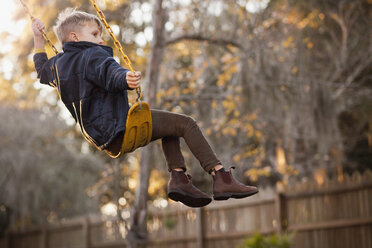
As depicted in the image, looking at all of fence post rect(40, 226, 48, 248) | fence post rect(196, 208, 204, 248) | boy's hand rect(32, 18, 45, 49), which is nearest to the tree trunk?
fence post rect(196, 208, 204, 248)

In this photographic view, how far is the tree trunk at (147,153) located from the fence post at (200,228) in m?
1.79

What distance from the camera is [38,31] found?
328 cm

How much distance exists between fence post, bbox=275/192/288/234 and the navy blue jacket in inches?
190

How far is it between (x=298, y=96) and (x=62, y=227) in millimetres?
5395

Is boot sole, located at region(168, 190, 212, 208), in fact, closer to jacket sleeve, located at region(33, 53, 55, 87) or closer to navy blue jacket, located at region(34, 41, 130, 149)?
navy blue jacket, located at region(34, 41, 130, 149)

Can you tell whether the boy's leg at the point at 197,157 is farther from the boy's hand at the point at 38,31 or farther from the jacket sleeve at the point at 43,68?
the boy's hand at the point at 38,31

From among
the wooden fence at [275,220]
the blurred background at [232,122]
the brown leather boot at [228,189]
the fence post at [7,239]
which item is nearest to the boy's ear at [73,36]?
the brown leather boot at [228,189]

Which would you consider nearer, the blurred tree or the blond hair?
the blond hair

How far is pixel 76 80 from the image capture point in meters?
2.92

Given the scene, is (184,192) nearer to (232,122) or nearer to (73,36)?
(73,36)

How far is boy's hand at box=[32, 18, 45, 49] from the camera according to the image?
324cm

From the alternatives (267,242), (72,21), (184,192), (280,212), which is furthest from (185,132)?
(280,212)

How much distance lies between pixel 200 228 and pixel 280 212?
1.45 metres

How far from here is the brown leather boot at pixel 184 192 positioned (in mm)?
2936
